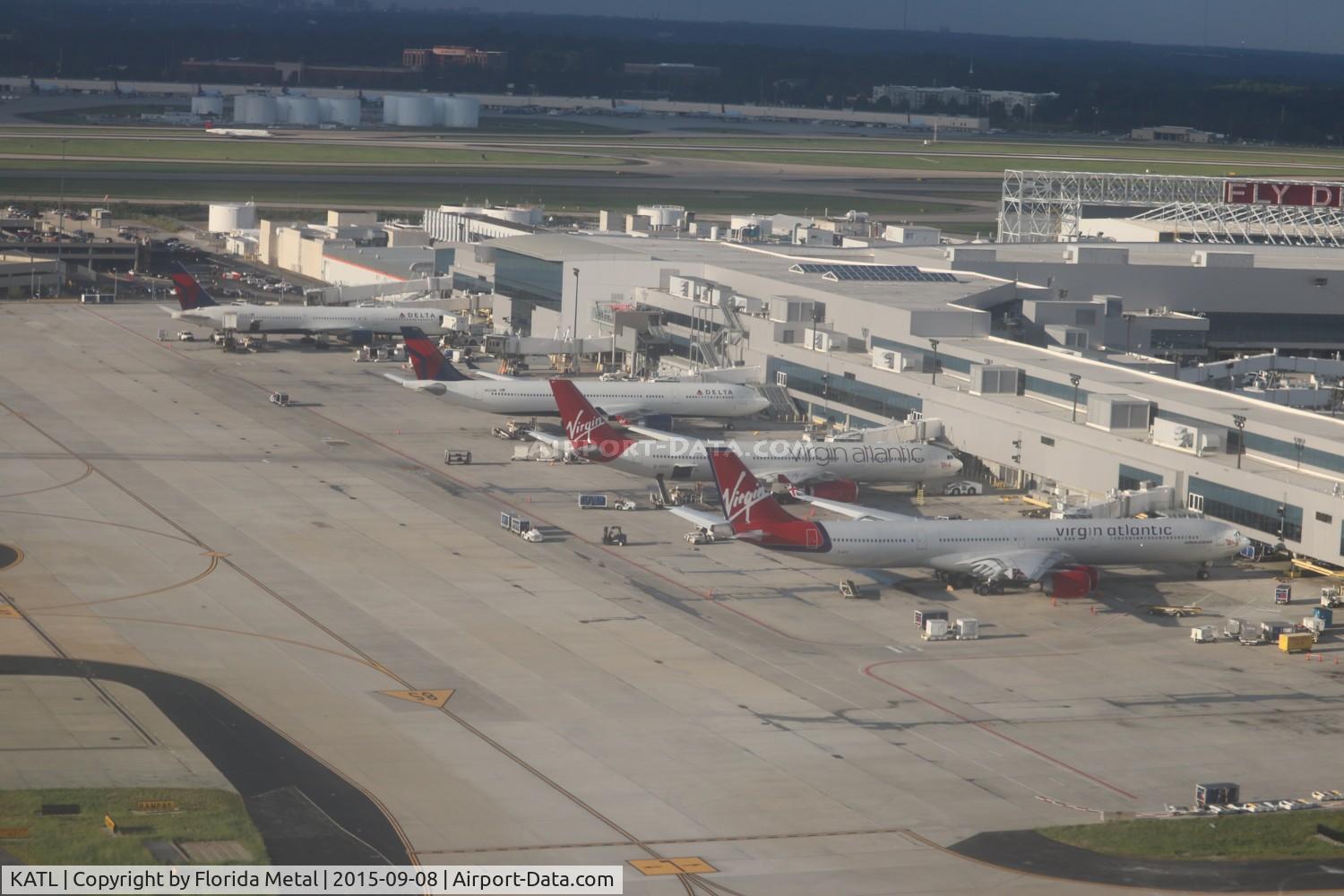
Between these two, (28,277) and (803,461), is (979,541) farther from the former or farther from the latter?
(28,277)

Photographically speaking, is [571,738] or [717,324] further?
[717,324]

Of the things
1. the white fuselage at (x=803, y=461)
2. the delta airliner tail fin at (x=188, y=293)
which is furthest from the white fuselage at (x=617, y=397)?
the delta airliner tail fin at (x=188, y=293)

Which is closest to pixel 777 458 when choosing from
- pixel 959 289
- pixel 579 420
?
pixel 579 420

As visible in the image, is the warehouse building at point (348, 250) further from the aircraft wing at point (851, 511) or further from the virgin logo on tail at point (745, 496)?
the virgin logo on tail at point (745, 496)

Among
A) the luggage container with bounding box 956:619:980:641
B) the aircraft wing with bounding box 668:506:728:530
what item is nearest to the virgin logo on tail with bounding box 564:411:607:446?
the aircraft wing with bounding box 668:506:728:530

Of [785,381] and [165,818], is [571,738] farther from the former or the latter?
[785,381]

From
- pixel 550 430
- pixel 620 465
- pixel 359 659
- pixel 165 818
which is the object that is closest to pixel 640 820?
pixel 165 818

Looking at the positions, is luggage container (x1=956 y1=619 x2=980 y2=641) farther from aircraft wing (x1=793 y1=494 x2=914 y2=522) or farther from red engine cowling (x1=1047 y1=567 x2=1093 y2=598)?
aircraft wing (x1=793 y1=494 x2=914 y2=522)
